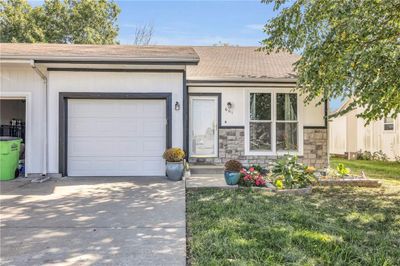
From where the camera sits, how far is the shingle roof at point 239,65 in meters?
10.5

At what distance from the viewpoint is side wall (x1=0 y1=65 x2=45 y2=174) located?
8.89 meters

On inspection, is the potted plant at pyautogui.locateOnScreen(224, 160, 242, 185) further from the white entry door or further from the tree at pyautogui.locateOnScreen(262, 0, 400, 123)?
the white entry door

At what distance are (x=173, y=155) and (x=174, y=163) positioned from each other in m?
0.21

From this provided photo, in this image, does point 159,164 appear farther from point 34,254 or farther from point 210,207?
point 34,254

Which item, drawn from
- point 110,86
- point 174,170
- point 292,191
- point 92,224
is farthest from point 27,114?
point 292,191

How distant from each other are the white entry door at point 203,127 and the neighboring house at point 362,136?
8240 millimetres

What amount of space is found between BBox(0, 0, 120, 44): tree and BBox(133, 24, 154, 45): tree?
5.69 meters

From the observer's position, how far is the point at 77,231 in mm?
4555

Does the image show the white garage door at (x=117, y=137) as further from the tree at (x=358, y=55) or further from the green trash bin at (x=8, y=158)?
the tree at (x=358, y=55)

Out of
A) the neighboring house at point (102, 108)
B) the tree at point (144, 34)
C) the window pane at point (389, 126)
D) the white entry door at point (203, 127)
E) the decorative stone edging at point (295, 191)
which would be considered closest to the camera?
the decorative stone edging at point (295, 191)

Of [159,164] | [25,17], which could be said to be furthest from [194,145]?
[25,17]

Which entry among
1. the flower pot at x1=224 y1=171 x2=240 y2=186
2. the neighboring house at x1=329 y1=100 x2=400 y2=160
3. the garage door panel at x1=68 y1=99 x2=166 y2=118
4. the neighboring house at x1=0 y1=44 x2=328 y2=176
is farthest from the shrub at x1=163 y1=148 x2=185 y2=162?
the neighboring house at x1=329 y1=100 x2=400 y2=160

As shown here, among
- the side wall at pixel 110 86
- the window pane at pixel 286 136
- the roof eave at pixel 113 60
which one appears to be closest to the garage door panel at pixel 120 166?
the side wall at pixel 110 86

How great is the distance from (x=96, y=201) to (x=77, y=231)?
180 cm
